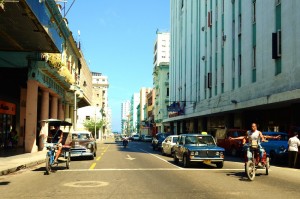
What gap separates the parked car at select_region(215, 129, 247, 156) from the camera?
90.6 feet

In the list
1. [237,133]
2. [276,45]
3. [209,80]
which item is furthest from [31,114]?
[209,80]

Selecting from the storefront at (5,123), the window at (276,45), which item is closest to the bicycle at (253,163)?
the window at (276,45)

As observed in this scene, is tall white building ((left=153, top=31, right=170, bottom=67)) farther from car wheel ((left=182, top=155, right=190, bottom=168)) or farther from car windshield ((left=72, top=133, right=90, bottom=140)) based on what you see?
car wheel ((left=182, top=155, right=190, bottom=168))

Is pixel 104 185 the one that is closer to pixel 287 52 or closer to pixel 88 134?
pixel 88 134

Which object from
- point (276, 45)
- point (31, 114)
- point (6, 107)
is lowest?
point (31, 114)

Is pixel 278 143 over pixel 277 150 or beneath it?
over

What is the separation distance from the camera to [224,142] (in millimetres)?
30672

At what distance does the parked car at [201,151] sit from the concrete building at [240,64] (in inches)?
274

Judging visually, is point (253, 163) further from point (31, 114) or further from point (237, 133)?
point (31, 114)

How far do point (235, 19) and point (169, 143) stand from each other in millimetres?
16077

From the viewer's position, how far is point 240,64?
3569cm

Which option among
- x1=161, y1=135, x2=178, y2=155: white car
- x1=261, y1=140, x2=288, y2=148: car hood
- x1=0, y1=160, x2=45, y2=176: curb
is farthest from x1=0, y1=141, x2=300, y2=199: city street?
x1=161, y1=135, x2=178, y2=155: white car

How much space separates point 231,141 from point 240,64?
9406 mm

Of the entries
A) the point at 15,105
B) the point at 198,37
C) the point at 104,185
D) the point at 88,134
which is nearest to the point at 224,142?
the point at 88,134
